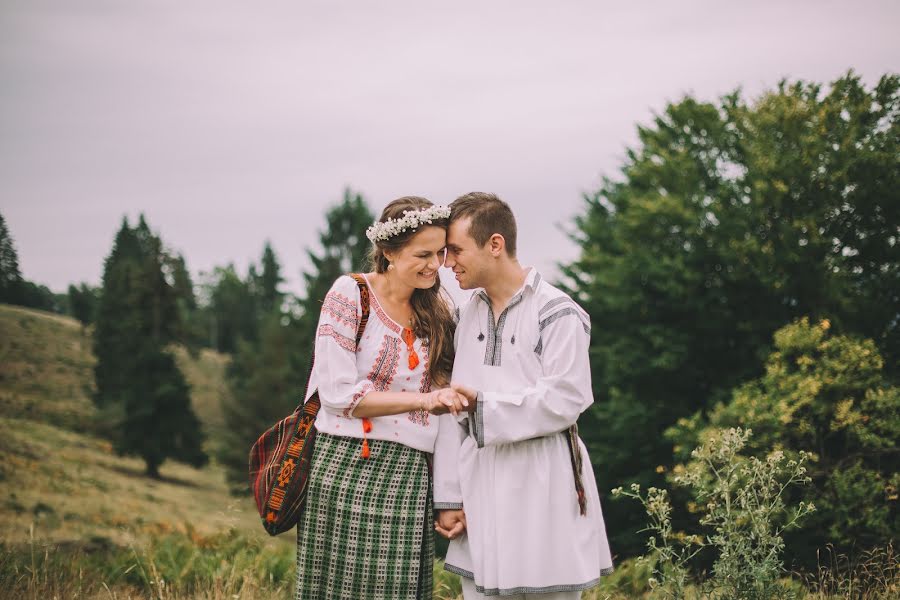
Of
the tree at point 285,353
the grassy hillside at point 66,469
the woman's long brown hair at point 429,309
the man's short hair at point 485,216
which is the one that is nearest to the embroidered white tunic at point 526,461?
the woman's long brown hair at point 429,309

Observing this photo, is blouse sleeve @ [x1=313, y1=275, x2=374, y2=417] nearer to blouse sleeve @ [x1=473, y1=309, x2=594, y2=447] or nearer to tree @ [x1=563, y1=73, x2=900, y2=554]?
blouse sleeve @ [x1=473, y1=309, x2=594, y2=447]

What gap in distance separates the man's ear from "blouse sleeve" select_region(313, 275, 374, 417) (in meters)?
0.68

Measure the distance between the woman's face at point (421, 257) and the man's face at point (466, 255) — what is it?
0.06m

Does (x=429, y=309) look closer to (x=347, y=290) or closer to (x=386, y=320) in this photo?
(x=386, y=320)

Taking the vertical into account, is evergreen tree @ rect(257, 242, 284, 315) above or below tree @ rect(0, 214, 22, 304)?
above

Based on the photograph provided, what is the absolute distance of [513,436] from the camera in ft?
9.84

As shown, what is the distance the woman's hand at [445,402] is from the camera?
118 inches

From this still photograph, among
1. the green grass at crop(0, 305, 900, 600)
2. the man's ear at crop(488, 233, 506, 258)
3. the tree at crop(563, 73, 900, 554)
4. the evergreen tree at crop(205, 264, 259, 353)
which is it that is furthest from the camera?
the evergreen tree at crop(205, 264, 259, 353)

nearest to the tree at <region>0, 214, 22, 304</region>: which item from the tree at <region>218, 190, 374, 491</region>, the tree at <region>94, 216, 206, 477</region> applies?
the tree at <region>94, 216, 206, 477</region>

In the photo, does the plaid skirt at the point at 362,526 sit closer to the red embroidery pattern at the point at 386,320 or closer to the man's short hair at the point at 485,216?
the red embroidery pattern at the point at 386,320

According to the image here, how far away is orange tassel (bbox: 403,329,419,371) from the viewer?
3.41m

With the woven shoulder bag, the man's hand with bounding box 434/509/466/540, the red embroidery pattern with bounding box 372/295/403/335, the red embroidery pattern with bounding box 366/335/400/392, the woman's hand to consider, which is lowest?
the man's hand with bounding box 434/509/466/540

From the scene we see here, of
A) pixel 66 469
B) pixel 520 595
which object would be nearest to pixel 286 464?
pixel 520 595

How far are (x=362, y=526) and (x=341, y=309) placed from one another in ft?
3.31
